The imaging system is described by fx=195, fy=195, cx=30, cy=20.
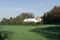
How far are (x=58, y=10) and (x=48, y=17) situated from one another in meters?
12.4

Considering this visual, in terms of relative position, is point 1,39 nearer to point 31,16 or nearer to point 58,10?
point 58,10

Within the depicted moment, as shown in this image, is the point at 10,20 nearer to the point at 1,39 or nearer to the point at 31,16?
the point at 31,16

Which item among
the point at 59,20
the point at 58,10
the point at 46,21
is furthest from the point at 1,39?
the point at 58,10

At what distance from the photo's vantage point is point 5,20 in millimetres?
63031

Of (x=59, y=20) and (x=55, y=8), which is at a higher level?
(x=55, y=8)

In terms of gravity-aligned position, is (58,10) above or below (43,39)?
above

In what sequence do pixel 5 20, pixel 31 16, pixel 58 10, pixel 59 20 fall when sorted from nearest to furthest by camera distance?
pixel 59 20 < pixel 5 20 < pixel 58 10 < pixel 31 16

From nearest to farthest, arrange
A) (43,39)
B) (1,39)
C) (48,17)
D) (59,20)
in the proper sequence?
1. (1,39)
2. (43,39)
3. (59,20)
4. (48,17)

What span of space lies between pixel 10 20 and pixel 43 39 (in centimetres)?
5048

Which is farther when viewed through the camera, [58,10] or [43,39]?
[58,10]

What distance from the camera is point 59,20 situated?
5478cm

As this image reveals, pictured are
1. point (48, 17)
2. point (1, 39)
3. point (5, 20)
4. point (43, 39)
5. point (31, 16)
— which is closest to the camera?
point (1, 39)

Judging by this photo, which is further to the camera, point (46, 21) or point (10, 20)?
point (10, 20)

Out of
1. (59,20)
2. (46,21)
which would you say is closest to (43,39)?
(59,20)
